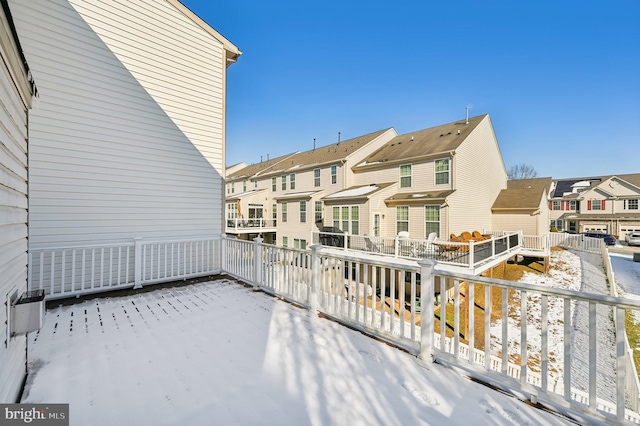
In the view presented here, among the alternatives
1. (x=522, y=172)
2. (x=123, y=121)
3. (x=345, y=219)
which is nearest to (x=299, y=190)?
(x=345, y=219)

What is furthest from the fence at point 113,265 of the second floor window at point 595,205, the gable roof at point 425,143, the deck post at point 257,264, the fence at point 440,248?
the second floor window at point 595,205

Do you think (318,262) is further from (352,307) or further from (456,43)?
(456,43)

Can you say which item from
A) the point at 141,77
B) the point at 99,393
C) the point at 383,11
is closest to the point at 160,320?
the point at 99,393

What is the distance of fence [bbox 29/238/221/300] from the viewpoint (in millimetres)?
4391

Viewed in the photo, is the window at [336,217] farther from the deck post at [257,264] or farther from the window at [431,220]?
the deck post at [257,264]

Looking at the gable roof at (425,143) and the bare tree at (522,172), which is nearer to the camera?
the gable roof at (425,143)

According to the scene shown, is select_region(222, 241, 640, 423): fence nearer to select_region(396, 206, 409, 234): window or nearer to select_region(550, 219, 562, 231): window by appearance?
select_region(396, 206, 409, 234): window

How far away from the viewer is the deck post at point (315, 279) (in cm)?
365

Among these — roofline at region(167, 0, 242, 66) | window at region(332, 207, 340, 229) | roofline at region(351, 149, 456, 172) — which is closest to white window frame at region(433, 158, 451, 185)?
roofline at region(351, 149, 456, 172)

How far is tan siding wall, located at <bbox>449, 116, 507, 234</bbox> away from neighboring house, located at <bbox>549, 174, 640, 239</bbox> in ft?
55.5

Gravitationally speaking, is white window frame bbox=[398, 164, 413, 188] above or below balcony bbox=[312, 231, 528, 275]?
above

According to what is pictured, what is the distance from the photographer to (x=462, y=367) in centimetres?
240

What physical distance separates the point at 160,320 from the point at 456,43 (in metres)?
15.1

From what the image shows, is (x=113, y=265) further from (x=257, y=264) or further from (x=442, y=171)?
(x=442, y=171)
